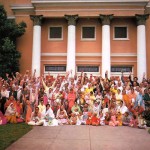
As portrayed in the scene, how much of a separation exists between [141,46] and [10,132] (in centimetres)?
1418

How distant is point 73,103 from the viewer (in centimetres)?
1477

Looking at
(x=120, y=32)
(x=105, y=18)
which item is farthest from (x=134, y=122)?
(x=120, y=32)

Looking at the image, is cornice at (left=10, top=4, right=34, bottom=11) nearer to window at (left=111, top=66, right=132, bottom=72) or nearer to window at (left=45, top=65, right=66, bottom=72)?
window at (left=45, top=65, right=66, bottom=72)

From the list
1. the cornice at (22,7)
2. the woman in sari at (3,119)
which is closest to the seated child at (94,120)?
the woman in sari at (3,119)

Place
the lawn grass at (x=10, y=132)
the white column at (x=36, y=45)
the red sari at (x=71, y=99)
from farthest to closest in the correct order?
1. the white column at (x=36, y=45)
2. the red sari at (x=71, y=99)
3. the lawn grass at (x=10, y=132)

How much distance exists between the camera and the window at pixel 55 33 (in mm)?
23891

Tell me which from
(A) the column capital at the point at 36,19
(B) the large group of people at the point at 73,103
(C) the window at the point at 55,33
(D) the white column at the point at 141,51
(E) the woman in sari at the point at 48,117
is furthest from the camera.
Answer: (C) the window at the point at 55,33

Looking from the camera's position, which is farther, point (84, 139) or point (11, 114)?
point (11, 114)

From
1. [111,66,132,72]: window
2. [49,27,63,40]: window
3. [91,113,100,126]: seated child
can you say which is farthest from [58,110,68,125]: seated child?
[49,27,63,40]: window

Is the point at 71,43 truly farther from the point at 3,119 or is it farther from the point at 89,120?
the point at 3,119

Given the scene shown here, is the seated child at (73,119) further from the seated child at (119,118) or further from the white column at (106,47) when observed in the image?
the white column at (106,47)

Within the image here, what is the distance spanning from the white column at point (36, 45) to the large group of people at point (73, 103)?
21.3ft

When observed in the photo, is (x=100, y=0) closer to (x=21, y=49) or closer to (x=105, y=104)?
(x=21, y=49)

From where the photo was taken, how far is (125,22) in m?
23.5
